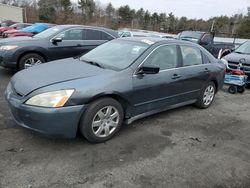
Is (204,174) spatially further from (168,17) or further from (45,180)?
(168,17)

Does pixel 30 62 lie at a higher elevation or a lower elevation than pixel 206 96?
higher

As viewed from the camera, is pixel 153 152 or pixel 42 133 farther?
pixel 153 152

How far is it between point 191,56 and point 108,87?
2263mm

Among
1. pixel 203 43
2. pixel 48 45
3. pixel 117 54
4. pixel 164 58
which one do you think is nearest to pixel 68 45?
pixel 48 45

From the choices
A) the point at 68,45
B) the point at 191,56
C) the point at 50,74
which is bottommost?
the point at 50,74

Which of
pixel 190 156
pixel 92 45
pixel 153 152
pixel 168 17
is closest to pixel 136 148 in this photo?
pixel 153 152

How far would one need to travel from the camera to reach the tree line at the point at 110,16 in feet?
146

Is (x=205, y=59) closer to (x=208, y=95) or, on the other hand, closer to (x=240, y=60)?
(x=208, y=95)

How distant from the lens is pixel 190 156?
337 cm

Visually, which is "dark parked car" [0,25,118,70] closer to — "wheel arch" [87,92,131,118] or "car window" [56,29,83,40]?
"car window" [56,29,83,40]

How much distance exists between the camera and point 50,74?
11.5 ft

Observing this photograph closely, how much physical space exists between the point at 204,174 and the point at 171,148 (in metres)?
0.67

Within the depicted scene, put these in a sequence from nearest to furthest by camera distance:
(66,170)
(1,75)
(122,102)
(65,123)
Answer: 1. (66,170)
2. (65,123)
3. (122,102)
4. (1,75)

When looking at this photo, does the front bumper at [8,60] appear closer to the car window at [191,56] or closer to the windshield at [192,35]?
the car window at [191,56]
